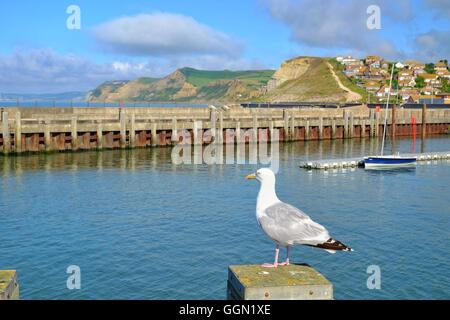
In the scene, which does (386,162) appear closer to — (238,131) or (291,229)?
(238,131)

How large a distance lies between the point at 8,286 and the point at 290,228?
4.93 metres

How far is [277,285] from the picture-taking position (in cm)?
763

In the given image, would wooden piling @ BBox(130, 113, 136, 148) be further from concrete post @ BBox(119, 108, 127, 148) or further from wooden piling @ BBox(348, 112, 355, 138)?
wooden piling @ BBox(348, 112, 355, 138)

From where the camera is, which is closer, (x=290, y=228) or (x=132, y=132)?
(x=290, y=228)

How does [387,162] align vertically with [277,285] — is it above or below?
below

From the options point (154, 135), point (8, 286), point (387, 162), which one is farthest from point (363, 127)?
point (8, 286)

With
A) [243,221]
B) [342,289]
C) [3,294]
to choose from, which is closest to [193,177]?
[243,221]

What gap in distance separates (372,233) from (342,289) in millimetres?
7132

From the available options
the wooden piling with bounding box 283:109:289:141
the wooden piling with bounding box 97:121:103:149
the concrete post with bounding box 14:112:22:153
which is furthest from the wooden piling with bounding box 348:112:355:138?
the concrete post with bounding box 14:112:22:153

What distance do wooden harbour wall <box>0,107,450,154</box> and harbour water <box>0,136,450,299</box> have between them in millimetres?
5971

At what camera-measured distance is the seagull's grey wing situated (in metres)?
9.51

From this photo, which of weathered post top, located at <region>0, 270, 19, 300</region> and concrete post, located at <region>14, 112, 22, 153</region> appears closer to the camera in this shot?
weathered post top, located at <region>0, 270, 19, 300</region>

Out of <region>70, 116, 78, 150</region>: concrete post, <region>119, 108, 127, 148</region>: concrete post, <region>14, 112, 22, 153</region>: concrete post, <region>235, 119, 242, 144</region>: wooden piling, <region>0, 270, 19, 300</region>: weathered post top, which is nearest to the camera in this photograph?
<region>0, 270, 19, 300</region>: weathered post top
